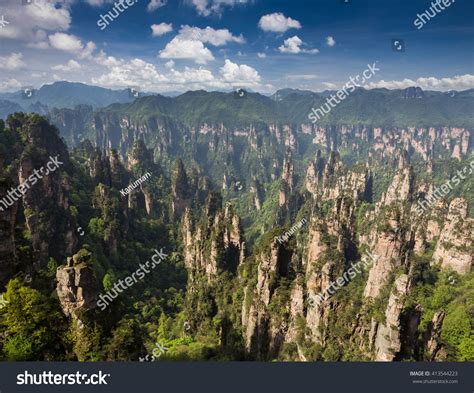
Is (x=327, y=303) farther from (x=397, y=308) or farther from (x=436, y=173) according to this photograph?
(x=436, y=173)

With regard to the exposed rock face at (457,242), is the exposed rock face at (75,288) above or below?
above

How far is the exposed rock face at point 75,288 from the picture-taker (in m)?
15.1

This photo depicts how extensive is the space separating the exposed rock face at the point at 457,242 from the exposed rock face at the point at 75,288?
1813 inches

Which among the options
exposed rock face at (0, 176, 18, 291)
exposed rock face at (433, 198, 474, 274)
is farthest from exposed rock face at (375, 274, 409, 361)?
exposed rock face at (433, 198, 474, 274)

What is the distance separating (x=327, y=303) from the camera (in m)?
24.1

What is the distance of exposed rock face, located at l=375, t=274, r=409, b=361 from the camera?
19141mm

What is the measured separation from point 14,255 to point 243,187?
142 meters

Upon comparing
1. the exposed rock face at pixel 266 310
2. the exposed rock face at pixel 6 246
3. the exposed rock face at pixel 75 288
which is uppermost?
the exposed rock face at pixel 6 246

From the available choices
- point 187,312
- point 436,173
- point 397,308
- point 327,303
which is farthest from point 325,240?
point 436,173

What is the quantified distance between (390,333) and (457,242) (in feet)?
111

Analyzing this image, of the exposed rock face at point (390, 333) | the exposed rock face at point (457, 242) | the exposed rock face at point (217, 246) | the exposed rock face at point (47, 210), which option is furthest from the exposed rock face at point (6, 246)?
the exposed rock face at point (457, 242)

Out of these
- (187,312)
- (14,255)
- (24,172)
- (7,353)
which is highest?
(24,172)

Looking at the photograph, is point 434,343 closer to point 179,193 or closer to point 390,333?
point 390,333

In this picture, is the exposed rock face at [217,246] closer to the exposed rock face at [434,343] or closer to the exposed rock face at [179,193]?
the exposed rock face at [434,343]
